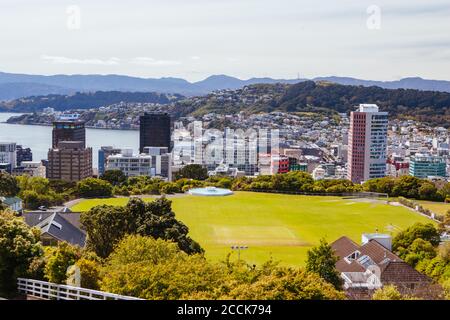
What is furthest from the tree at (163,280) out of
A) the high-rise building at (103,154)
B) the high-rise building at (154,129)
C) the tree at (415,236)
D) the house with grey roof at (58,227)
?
the high-rise building at (154,129)

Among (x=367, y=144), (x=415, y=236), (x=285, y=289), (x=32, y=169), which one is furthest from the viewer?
(x=367, y=144)

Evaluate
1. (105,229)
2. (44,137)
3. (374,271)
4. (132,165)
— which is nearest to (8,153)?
(132,165)

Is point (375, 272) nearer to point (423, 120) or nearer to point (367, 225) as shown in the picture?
point (367, 225)

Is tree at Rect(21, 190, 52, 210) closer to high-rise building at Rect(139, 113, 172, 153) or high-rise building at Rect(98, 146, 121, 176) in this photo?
high-rise building at Rect(98, 146, 121, 176)

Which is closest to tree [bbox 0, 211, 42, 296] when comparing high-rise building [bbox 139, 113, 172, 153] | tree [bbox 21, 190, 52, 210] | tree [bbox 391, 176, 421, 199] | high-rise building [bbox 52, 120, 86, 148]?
tree [bbox 21, 190, 52, 210]

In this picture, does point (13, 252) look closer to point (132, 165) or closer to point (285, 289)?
point (285, 289)

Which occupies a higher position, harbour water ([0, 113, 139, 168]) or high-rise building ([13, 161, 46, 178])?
harbour water ([0, 113, 139, 168])
